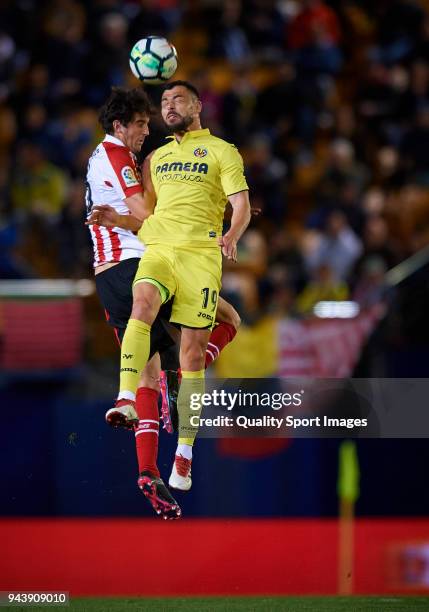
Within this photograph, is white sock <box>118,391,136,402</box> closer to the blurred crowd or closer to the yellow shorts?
the yellow shorts

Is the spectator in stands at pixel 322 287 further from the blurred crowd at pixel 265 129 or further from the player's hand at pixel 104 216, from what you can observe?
the player's hand at pixel 104 216

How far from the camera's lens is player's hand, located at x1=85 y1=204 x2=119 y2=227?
5750mm

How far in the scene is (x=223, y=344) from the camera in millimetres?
5801

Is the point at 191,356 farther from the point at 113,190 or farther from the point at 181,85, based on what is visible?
the point at 181,85

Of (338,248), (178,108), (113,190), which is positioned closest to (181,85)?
(178,108)

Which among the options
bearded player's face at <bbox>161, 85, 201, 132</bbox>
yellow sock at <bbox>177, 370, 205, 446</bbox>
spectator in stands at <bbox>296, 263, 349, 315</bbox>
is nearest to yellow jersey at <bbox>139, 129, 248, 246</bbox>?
bearded player's face at <bbox>161, 85, 201, 132</bbox>

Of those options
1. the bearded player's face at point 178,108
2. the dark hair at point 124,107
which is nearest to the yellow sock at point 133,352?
the bearded player's face at point 178,108

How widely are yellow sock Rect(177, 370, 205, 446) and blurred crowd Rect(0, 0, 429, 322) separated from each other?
2.65 meters

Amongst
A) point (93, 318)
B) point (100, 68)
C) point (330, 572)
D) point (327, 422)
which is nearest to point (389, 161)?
point (100, 68)

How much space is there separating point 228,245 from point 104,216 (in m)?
0.77

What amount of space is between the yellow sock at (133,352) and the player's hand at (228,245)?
0.51 meters

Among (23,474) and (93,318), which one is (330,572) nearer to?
(23,474)

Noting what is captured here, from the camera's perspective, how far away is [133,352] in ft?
18.0

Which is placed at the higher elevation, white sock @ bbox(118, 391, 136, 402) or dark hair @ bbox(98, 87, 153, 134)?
dark hair @ bbox(98, 87, 153, 134)
